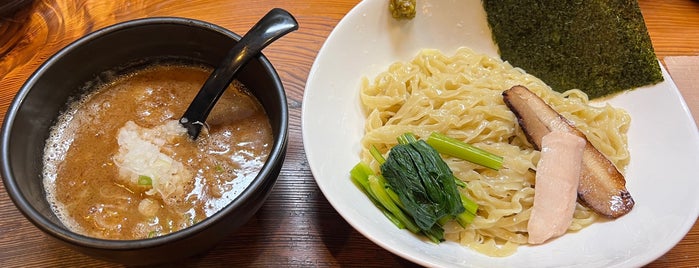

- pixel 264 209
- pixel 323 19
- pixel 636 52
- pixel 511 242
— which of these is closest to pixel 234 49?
pixel 264 209

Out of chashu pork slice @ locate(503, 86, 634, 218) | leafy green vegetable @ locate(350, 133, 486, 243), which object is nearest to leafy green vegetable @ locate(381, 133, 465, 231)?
leafy green vegetable @ locate(350, 133, 486, 243)

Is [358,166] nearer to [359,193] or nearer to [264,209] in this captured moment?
[359,193]

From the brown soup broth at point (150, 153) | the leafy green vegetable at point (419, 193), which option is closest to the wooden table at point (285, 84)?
the leafy green vegetable at point (419, 193)

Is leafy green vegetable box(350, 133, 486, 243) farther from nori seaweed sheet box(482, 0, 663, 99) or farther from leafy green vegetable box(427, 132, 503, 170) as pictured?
Result: nori seaweed sheet box(482, 0, 663, 99)

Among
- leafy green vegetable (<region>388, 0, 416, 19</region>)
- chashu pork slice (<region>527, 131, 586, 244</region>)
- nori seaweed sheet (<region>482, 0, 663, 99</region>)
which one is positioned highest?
leafy green vegetable (<region>388, 0, 416, 19</region>)

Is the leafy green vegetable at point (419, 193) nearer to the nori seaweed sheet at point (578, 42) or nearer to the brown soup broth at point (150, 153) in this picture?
the brown soup broth at point (150, 153)

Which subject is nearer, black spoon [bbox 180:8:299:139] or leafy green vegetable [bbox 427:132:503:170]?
black spoon [bbox 180:8:299:139]
